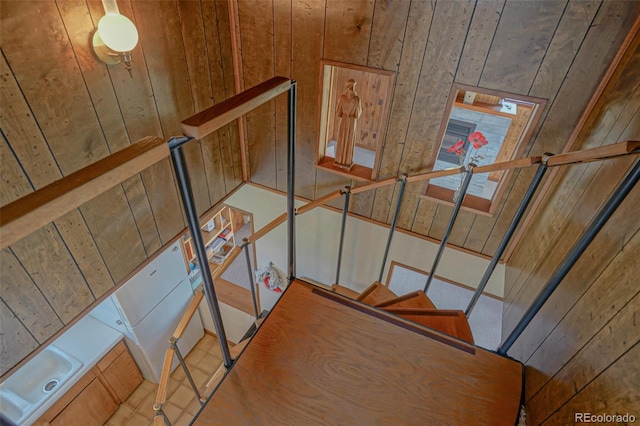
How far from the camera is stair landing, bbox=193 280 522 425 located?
1225mm

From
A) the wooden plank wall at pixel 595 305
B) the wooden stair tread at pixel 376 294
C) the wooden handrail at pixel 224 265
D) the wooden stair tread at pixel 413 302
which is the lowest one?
the wooden stair tread at pixel 376 294

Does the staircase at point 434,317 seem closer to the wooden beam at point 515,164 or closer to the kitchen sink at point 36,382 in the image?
the wooden beam at point 515,164

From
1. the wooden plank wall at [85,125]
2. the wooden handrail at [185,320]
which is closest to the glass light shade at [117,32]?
the wooden plank wall at [85,125]

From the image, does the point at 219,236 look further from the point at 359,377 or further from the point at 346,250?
the point at 359,377

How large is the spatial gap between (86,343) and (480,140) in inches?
164

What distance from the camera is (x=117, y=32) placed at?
186 cm

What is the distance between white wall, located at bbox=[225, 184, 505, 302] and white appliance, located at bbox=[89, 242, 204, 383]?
3.07ft

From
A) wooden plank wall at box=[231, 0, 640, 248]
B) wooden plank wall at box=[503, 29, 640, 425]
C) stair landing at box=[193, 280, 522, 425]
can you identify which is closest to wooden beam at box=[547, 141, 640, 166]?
wooden plank wall at box=[503, 29, 640, 425]

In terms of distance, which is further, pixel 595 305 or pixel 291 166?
pixel 291 166

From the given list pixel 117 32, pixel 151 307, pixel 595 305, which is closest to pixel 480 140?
pixel 595 305

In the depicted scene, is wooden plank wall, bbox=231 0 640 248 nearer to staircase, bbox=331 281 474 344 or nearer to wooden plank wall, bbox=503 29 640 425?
wooden plank wall, bbox=503 29 640 425

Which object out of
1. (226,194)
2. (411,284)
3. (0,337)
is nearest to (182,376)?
(226,194)

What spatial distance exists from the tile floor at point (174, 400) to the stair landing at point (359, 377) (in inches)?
124

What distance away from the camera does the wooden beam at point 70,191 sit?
1.80 ft
